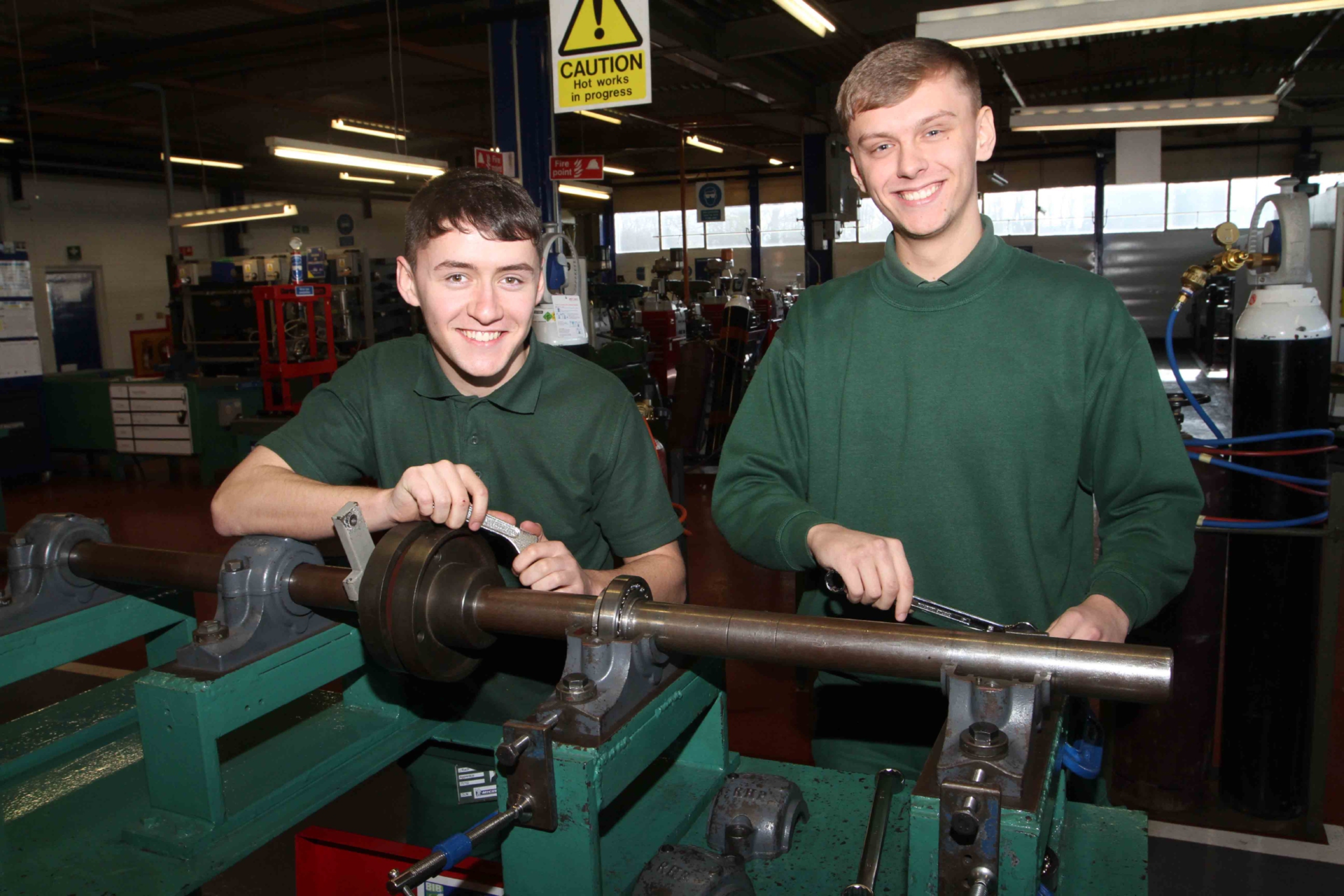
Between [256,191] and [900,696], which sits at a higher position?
[256,191]

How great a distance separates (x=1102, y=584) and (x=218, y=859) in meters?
1.13

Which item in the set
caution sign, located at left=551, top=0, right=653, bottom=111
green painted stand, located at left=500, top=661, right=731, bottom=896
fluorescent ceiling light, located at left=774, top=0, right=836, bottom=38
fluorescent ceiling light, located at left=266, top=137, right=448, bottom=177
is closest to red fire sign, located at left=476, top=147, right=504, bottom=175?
fluorescent ceiling light, located at left=266, top=137, right=448, bottom=177

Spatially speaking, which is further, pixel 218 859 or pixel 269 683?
pixel 269 683

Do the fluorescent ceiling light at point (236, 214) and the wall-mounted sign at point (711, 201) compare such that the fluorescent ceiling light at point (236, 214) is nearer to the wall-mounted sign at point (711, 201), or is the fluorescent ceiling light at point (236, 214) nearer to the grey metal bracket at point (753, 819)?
the wall-mounted sign at point (711, 201)

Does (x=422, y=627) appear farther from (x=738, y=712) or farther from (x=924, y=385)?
(x=738, y=712)

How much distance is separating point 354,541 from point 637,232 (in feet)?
64.8

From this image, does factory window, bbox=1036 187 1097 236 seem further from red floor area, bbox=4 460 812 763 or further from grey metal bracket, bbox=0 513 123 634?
grey metal bracket, bbox=0 513 123 634

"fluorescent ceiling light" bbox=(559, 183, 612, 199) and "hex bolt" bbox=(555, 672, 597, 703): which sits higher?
"fluorescent ceiling light" bbox=(559, 183, 612, 199)

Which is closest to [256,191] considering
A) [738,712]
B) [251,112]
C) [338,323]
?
[251,112]

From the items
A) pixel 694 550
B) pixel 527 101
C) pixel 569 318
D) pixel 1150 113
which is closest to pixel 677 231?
pixel 527 101

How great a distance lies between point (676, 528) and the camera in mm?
1547

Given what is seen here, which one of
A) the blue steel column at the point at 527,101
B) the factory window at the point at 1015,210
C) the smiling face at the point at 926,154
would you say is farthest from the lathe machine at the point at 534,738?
the factory window at the point at 1015,210

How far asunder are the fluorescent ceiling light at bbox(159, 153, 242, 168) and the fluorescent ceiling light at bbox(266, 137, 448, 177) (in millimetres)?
5696

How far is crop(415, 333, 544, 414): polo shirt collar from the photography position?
1.50m
